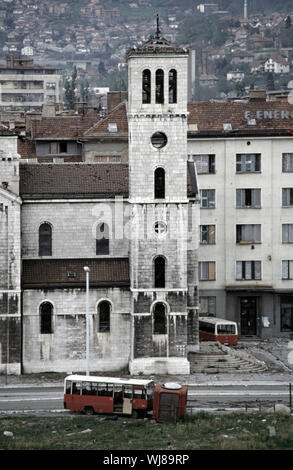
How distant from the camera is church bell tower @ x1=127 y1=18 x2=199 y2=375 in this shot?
7244 cm

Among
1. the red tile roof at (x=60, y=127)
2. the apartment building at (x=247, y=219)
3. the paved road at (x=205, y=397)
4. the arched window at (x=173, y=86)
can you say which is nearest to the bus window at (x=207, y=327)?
the apartment building at (x=247, y=219)

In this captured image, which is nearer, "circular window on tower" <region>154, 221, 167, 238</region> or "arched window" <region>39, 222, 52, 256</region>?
"circular window on tower" <region>154, 221, 167, 238</region>

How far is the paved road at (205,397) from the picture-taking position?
64188 millimetres

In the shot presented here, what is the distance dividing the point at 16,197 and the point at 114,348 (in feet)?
35.9

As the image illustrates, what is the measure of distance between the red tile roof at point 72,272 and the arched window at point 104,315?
1.25 metres

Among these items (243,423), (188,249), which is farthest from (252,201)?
(243,423)

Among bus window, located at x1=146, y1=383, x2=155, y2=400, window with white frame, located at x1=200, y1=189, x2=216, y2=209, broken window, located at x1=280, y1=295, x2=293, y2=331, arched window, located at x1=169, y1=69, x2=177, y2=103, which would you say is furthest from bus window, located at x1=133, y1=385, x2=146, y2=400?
broken window, located at x1=280, y1=295, x2=293, y2=331

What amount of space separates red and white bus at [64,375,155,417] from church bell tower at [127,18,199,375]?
10017 millimetres

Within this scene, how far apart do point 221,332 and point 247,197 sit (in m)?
12.1

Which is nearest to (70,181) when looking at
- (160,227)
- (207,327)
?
(160,227)

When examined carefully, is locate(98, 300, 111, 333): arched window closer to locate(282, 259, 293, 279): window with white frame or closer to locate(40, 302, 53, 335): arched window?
locate(40, 302, 53, 335): arched window

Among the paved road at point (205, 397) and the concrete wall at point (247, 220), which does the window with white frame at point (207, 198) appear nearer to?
the concrete wall at point (247, 220)

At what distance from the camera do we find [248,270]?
9131cm

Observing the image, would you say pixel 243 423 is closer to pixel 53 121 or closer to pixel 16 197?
pixel 16 197
